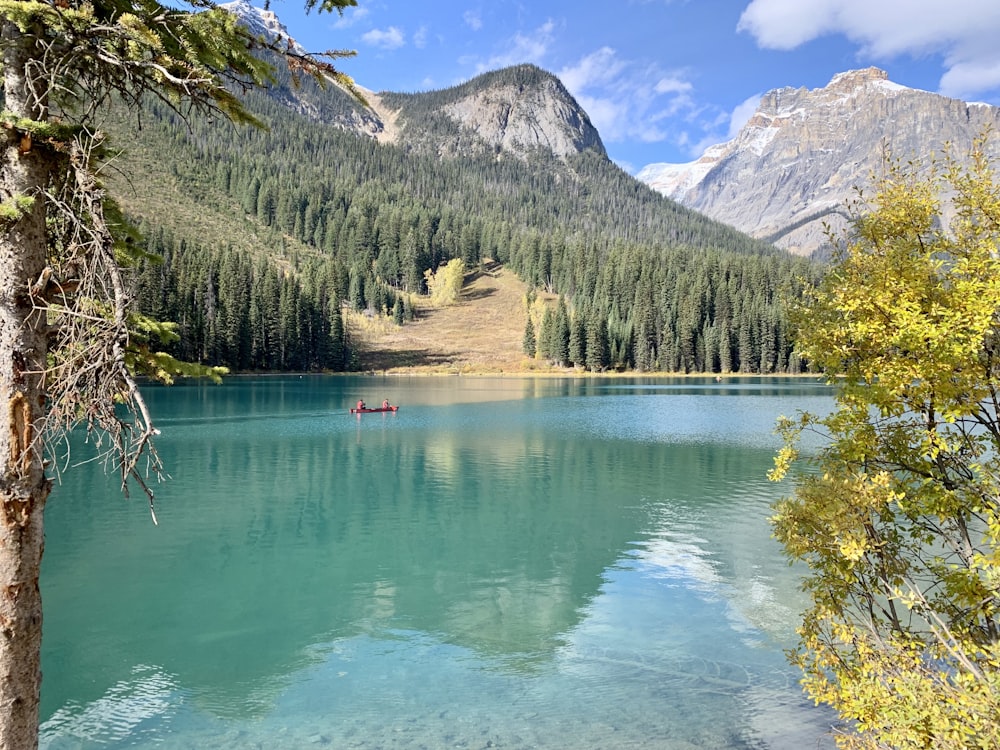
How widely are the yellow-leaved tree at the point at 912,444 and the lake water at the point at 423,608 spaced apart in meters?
4.44

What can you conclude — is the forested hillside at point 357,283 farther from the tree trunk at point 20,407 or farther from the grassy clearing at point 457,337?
the tree trunk at point 20,407

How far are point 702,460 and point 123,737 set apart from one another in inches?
1335

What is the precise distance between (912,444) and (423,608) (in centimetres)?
1271

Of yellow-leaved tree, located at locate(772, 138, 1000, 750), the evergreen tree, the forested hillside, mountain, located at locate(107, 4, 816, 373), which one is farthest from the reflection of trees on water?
the evergreen tree

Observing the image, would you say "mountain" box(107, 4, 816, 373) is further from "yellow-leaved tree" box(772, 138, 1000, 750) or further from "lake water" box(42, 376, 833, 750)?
"yellow-leaved tree" box(772, 138, 1000, 750)

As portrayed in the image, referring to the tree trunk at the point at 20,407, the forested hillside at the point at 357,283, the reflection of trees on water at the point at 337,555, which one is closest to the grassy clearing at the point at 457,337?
the forested hillside at the point at 357,283

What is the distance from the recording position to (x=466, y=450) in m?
42.1

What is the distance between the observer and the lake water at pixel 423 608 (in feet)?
38.8

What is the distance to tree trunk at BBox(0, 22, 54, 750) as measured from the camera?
5832 mm

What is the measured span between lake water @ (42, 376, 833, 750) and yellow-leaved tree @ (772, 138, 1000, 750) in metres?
4.44

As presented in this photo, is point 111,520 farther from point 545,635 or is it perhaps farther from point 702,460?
point 702,460

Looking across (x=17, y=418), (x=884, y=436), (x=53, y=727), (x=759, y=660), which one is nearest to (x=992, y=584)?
(x=884, y=436)

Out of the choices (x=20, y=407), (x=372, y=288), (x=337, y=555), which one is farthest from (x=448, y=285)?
(x=20, y=407)

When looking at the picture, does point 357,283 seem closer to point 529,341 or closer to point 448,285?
point 448,285
